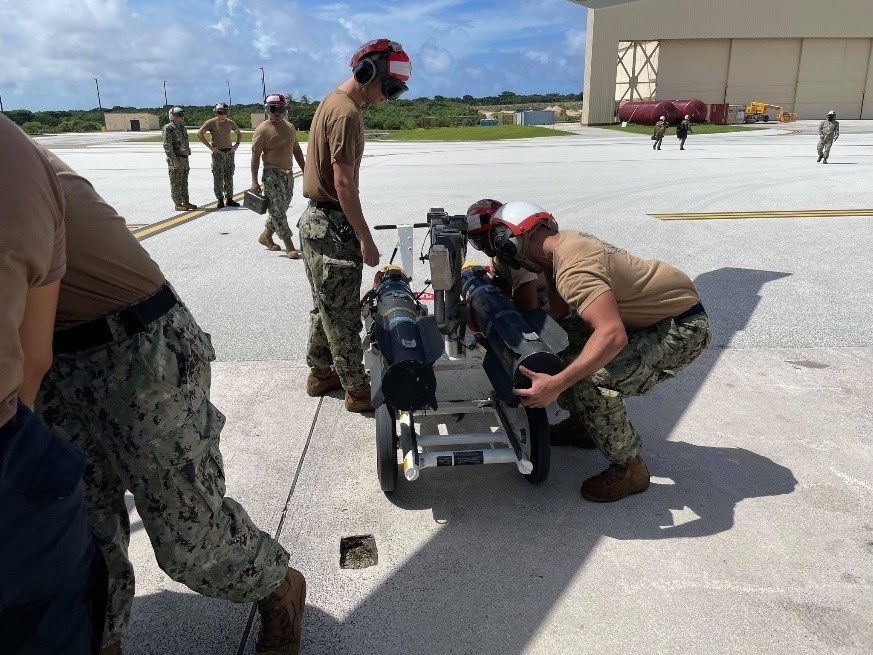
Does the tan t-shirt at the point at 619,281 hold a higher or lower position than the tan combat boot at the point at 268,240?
higher

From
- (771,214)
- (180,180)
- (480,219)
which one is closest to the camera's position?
(480,219)

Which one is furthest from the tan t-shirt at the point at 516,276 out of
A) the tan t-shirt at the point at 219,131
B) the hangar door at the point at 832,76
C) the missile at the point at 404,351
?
the hangar door at the point at 832,76

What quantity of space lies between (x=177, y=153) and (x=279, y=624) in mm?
10342

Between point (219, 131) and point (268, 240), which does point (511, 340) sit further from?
point (219, 131)

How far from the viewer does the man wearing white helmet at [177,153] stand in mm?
10953

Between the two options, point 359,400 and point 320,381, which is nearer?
point 359,400

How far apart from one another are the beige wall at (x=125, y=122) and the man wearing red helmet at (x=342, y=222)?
216ft

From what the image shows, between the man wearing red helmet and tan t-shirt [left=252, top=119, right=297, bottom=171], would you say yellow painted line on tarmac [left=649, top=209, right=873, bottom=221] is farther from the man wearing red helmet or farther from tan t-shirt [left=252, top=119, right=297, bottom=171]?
the man wearing red helmet

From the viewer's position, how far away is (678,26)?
159 ft

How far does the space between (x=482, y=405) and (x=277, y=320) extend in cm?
270

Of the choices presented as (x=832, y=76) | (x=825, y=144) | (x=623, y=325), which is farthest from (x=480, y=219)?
(x=832, y=76)

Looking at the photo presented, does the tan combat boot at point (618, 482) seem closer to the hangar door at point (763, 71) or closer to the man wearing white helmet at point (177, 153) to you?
the man wearing white helmet at point (177, 153)

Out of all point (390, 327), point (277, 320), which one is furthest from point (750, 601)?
point (277, 320)

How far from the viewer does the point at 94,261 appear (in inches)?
62.2
